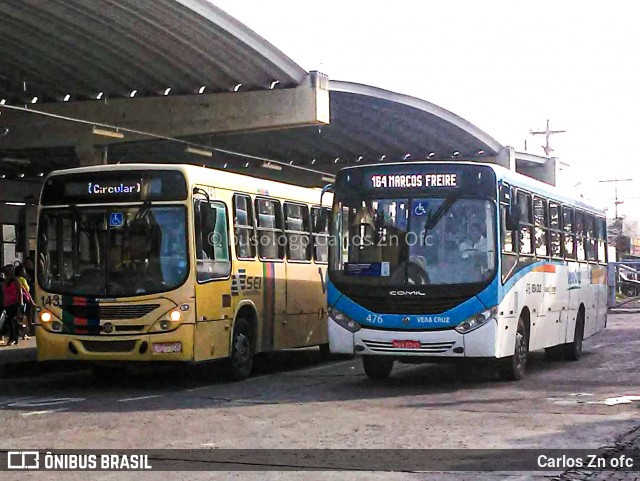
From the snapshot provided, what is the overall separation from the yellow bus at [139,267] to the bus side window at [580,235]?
6868 mm

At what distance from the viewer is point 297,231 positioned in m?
19.3

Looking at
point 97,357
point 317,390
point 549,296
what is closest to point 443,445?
point 317,390

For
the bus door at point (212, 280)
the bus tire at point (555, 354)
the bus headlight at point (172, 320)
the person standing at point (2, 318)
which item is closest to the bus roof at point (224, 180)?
the bus door at point (212, 280)

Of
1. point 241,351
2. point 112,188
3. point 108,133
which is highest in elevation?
point 108,133

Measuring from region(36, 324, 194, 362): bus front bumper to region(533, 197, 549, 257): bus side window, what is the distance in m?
5.66

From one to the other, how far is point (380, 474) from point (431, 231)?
664cm

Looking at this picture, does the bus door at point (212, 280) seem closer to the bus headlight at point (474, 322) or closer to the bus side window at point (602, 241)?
the bus headlight at point (474, 322)

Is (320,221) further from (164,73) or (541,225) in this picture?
(164,73)

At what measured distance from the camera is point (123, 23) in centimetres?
2297

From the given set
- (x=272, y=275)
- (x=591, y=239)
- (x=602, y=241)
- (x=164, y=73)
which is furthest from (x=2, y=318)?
(x=602, y=241)

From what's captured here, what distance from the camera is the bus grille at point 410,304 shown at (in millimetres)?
15141

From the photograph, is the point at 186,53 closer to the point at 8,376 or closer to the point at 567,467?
the point at 8,376

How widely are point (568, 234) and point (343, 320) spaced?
598 centimetres

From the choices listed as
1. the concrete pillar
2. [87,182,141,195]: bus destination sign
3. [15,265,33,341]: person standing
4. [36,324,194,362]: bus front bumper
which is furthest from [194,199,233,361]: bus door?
the concrete pillar
